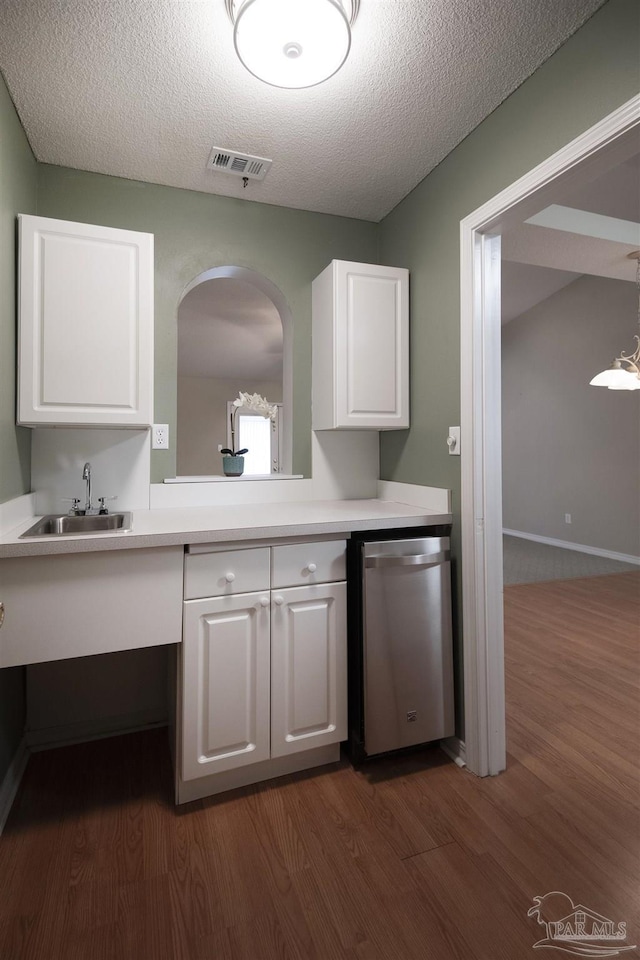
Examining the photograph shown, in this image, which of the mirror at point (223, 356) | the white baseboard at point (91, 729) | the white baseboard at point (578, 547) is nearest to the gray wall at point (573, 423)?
the white baseboard at point (578, 547)

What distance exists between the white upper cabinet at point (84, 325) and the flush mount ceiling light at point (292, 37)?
2.46 feet

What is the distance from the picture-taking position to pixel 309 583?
6.04 ft

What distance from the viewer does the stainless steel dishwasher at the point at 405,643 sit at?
6.04 feet

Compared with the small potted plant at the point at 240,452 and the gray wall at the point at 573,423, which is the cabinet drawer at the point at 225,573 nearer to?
the small potted plant at the point at 240,452

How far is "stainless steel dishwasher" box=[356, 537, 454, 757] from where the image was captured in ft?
6.04

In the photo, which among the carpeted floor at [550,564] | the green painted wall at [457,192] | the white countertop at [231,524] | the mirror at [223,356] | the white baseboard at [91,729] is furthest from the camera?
the carpeted floor at [550,564]

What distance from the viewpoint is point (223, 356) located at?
654 cm

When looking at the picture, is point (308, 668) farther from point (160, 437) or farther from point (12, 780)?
point (160, 437)

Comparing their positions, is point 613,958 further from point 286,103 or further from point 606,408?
point 606,408

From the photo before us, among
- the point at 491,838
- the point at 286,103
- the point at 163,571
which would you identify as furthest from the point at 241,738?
the point at 286,103

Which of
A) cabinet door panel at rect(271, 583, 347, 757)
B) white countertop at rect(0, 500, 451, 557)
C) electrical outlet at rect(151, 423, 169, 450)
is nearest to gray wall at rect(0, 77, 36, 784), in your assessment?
white countertop at rect(0, 500, 451, 557)

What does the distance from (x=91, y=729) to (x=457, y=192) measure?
107 inches

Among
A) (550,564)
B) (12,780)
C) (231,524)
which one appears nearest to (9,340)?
(231,524)

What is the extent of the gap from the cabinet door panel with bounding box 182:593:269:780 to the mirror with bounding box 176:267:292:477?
3.37 feet
